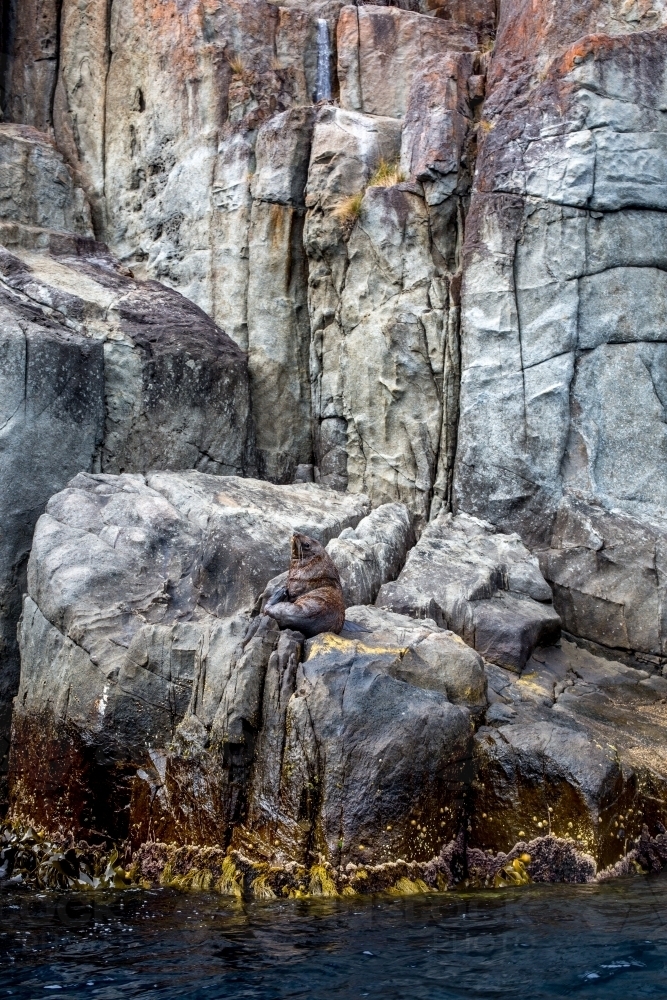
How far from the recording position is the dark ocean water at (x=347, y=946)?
5910 millimetres

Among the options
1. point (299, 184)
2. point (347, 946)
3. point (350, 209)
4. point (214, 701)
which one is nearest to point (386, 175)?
point (350, 209)

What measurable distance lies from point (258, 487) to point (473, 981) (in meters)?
7.77

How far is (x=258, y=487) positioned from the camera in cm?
1284

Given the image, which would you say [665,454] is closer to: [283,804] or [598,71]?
[598,71]

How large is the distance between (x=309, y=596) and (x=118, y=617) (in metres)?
2.07

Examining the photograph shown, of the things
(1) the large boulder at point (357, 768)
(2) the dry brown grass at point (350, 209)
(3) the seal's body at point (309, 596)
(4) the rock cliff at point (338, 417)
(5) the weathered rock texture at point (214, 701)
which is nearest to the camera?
(1) the large boulder at point (357, 768)

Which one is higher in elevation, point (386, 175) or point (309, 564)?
point (386, 175)

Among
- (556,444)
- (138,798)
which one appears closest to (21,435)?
(138,798)

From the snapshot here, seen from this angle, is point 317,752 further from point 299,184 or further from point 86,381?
point 299,184

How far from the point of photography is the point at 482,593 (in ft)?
36.6

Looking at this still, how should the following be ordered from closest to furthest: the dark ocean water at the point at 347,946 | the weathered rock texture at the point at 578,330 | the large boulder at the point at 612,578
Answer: the dark ocean water at the point at 347,946, the large boulder at the point at 612,578, the weathered rock texture at the point at 578,330

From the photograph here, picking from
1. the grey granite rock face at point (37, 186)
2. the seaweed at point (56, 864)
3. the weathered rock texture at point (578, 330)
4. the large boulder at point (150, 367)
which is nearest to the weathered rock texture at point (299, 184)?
the grey granite rock face at point (37, 186)

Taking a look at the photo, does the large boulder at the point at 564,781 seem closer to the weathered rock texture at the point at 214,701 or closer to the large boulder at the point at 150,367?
the weathered rock texture at the point at 214,701

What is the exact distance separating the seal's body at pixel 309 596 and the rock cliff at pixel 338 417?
0.20 m
